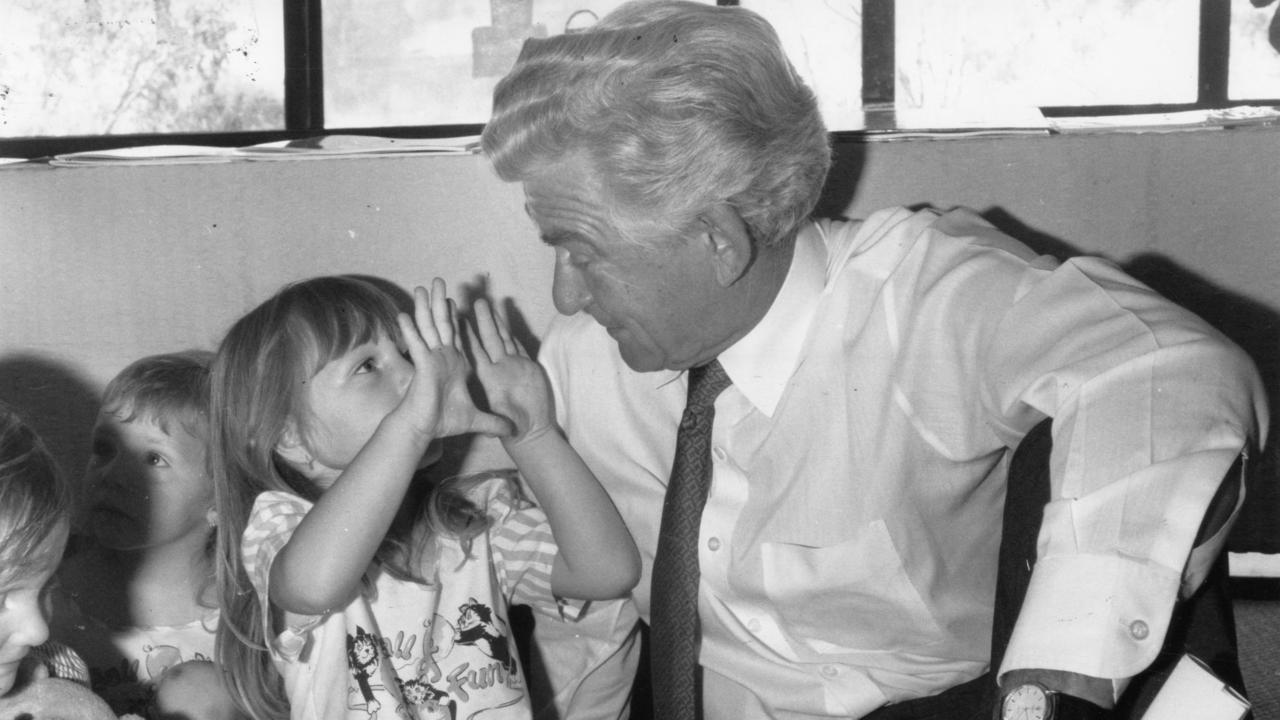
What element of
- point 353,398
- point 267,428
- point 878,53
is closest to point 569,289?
point 353,398

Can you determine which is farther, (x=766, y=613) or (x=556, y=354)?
(x=556, y=354)

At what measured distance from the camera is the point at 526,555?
4.75ft

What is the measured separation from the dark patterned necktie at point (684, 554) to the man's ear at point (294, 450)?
42cm

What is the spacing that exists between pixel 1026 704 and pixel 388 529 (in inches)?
28.5

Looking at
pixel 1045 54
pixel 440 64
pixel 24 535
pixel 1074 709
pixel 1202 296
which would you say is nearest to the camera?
pixel 1074 709

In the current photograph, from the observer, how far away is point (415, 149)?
158cm

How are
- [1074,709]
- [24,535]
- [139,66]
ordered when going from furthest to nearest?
1. [139,66]
2. [24,535]
3. [1074,709]

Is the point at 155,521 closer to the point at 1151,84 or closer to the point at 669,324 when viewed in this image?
the point at 669,324

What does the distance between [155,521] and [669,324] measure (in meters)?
0.77

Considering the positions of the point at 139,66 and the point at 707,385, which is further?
the point at 139,66

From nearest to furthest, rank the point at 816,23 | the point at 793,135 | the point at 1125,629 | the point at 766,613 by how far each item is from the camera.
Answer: the point at 1125,629 → the point at 793,135 → the point at 766,613 → the point at 816,23

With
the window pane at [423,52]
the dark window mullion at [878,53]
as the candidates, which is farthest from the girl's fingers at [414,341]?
the window pane at [423,52]

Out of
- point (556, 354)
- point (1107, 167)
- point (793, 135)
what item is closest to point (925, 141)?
point (1107, 167)

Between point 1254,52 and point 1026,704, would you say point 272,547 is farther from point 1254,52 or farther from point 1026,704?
point 1254,52
